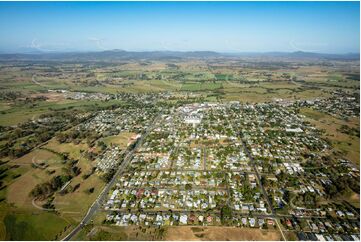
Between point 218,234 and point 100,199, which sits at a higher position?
point 218,234

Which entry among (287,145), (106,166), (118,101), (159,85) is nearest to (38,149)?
(106,166)

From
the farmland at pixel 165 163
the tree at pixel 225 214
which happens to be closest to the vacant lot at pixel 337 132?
the farmland at pixel 165 163

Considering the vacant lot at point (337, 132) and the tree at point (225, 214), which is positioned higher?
the vacant lot at point (337, 132)

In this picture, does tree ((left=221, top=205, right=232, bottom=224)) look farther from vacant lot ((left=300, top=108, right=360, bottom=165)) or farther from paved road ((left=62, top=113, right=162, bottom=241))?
vacant lot ((left=300, top=108, right=360, bottom=165))

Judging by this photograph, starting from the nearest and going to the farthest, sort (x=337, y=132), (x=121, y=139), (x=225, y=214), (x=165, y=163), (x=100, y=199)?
1. (x=225, y=214)
2. (x=100, y=199)
3. (x=165, y=163)
4. (x=121, y=139)
5. (x=337, y=132)

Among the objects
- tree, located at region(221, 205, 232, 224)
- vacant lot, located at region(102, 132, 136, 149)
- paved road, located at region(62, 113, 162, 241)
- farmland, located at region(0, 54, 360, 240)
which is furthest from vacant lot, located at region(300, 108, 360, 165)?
vacant lot, located at region(102, 132, 136, 149)

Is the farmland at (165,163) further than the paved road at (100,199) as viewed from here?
Yes

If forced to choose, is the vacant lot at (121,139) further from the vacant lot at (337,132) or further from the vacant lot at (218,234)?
the vacant lot at (337,132)

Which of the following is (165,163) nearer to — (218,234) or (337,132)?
(218,234)

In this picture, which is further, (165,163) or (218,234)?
(165,163)

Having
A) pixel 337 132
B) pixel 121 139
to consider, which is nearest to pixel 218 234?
pixel 121 139

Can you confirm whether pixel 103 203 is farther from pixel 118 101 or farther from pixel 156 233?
pixel 118 101

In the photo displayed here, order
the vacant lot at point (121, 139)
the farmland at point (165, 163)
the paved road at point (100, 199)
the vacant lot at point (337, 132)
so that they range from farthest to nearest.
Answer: the vacant lot at point (121, 139) → the vacant lot at point (337, 132) → the farmland at point (165, 163) → the paved road at point (100, 199)
